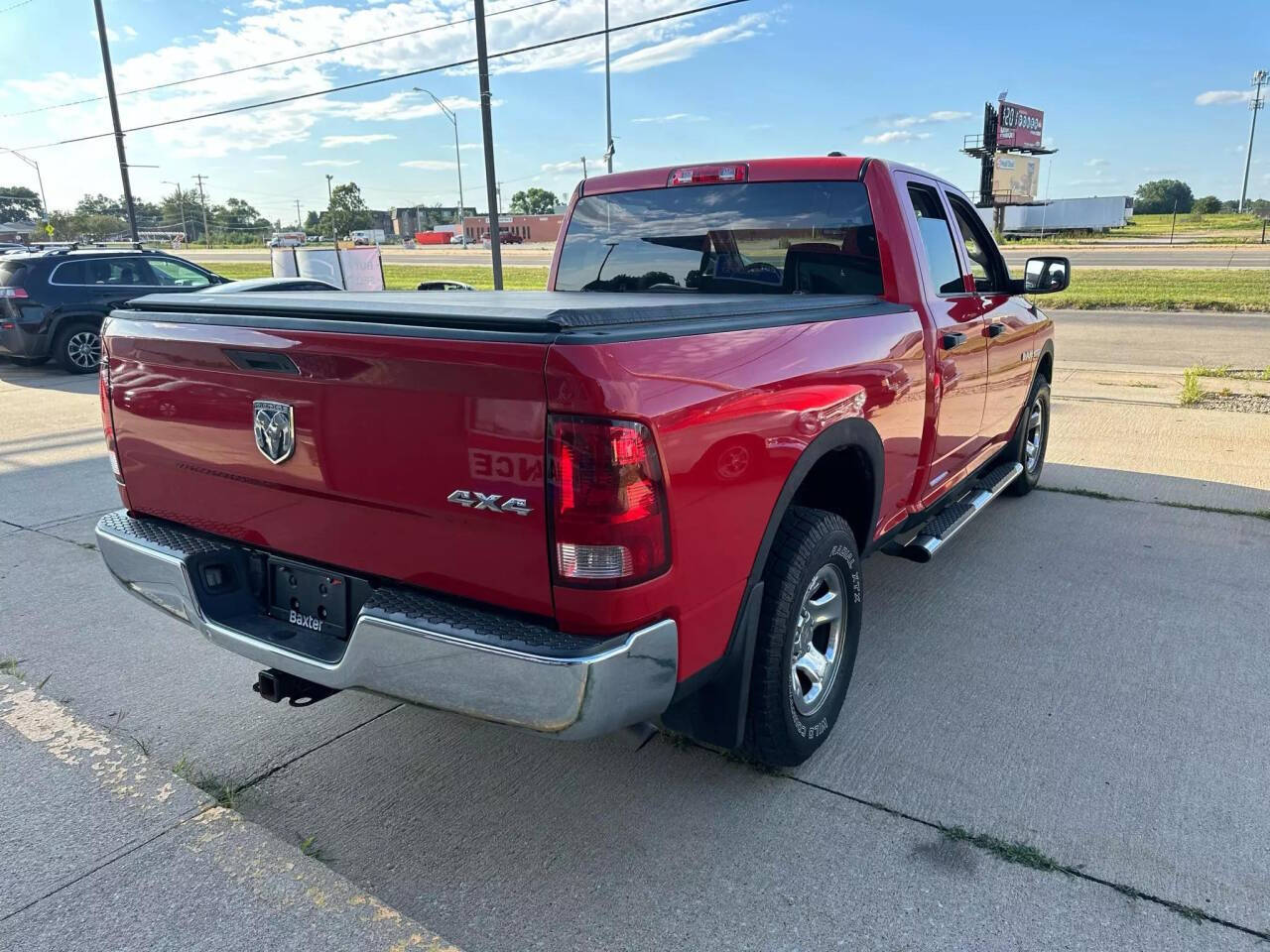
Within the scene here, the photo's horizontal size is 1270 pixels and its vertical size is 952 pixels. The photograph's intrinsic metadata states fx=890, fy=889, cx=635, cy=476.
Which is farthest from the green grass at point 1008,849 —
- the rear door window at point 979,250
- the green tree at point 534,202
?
the green tree at point 534,202

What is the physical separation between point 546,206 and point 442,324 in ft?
478

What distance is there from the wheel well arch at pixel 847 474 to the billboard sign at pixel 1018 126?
7139 centimetres

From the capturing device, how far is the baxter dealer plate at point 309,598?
8.22 ft

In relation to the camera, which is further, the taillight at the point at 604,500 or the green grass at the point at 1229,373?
the green grass at the point at 1229,373

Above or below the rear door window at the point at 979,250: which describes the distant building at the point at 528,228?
above

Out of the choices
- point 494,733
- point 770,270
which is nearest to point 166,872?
point 494,733

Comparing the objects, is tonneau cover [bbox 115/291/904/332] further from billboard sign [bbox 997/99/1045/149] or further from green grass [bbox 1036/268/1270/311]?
billboard sign [bbox 997/99/1045/149]

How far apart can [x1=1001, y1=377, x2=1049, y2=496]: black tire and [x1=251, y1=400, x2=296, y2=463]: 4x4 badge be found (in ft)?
15.0

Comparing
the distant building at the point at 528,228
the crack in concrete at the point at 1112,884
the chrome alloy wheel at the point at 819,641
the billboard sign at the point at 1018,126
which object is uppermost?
the billboard sign at the point at 1018,126

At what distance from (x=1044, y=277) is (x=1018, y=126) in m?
82.3

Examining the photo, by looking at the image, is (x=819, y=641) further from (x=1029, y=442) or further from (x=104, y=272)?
(x=104, y=272)

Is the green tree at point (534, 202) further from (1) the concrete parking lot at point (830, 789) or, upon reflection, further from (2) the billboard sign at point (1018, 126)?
(1) the concrete parking lot at point (830, 789)

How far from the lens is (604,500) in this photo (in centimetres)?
200

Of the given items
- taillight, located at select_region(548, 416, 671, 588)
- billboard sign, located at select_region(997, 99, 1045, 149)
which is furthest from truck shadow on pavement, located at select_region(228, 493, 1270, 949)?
billboard sign, located at select_region(997, 99, 1045, 149)
